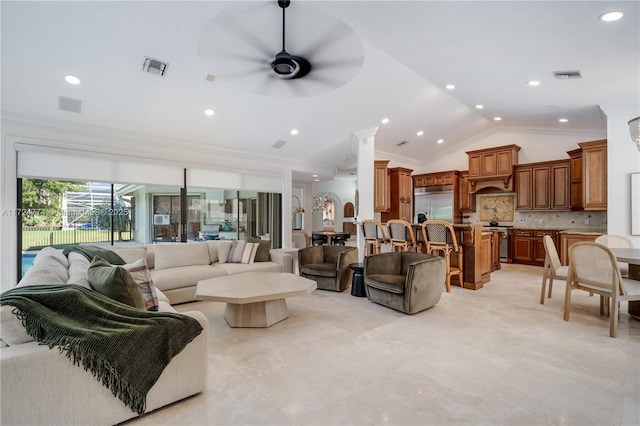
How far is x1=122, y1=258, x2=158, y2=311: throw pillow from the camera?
252 cm

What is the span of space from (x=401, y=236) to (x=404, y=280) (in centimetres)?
167

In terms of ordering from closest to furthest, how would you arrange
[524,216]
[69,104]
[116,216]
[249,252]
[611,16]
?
[611,16], [69,104], [249,252], [116,216], [524,216]

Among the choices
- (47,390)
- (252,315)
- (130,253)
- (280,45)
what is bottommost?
(252,315)

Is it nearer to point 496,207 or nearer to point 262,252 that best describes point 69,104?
point 262,252

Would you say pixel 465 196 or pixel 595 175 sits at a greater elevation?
pixel 595 175

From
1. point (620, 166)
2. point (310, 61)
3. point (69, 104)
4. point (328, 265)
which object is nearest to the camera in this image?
point (310, 61)

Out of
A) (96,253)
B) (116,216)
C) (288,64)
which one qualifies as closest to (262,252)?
(96,253)

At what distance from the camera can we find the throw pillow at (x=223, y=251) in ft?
16.5

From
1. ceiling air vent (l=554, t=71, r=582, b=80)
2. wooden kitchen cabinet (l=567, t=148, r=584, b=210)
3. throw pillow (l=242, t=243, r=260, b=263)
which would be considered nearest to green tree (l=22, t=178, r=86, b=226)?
throw pillow (l=242, t=243, r=260, b=263)

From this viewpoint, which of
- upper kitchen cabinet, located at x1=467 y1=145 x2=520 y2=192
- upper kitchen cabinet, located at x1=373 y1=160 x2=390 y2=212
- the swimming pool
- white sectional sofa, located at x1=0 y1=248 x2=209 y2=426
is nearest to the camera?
white sectional sofa, located at x1=0 y1=248 x2=209 y2=426

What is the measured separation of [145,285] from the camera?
2.66 metres

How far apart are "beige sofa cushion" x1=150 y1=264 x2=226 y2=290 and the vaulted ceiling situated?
8.32 ft

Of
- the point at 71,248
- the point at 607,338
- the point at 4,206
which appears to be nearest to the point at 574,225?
the point at 607,338

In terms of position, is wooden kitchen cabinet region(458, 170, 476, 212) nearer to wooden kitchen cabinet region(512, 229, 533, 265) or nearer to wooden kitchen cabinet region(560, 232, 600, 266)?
wooden kitchen cabinet region(512, 229, 533, 265)
